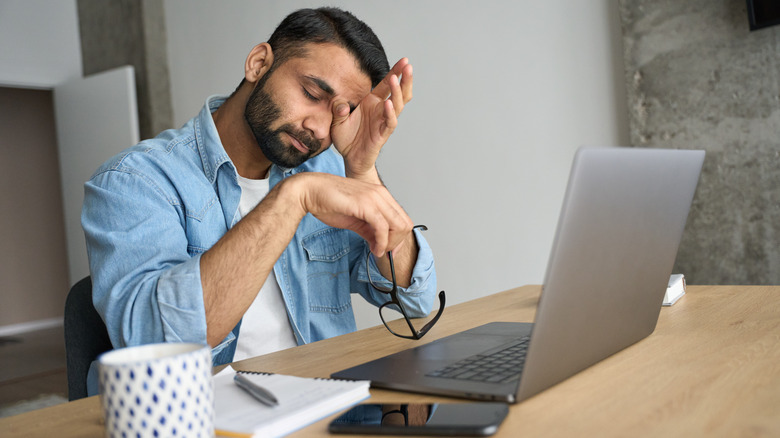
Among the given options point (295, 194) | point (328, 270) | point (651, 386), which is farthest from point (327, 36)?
point (651, 386)

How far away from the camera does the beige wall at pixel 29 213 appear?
5.86 meters

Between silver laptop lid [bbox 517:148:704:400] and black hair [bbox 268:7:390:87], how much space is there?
2.76ft

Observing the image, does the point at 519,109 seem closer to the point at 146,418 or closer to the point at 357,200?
the point at 357,200

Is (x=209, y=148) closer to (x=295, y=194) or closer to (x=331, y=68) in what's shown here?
(x=331, y=68)

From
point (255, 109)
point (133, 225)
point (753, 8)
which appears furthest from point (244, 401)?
point (753, 8)

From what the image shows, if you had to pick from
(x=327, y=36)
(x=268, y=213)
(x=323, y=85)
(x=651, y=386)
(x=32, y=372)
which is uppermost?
(x=327, y=36)

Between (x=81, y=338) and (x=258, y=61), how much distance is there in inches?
29.3

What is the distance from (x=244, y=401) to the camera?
1.96 ft

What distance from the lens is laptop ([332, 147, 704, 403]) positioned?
53cm

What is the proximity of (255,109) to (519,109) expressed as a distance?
1.71m

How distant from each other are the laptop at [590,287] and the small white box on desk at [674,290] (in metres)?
0.25

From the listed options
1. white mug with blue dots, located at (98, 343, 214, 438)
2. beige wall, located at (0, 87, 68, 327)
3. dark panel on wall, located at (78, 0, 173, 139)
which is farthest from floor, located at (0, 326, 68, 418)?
white mug with blue dots, located at (98, 343, 214, 438)

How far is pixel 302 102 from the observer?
4.56 feet

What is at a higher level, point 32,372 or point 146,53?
point 146,53
